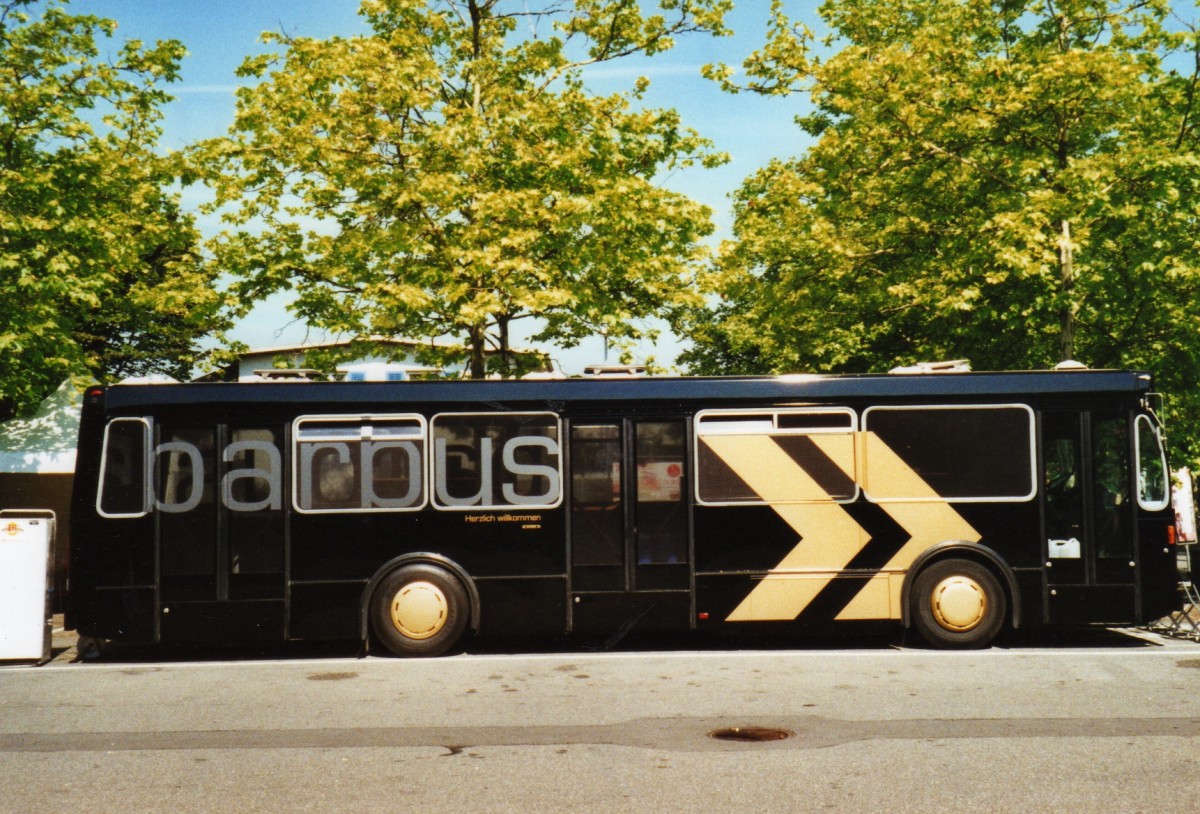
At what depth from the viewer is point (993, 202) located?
18.4m

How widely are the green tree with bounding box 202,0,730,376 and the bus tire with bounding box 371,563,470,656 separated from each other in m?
5.82

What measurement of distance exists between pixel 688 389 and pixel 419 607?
3.42m

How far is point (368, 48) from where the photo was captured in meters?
17.2

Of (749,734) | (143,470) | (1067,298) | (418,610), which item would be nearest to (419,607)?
(418,610)

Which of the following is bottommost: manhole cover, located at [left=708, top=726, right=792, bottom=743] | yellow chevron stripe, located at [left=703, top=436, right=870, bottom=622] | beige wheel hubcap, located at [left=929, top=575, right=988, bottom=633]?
manhole cover, located at [left=708, top=726, right=792, bottom=743]

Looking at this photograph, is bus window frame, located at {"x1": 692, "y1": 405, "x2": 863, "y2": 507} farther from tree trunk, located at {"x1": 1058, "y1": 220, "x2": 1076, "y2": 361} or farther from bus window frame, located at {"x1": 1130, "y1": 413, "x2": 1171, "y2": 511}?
tree trunk, located at {"x1": 1058, "y1": 220, "x2": 1076, "y2": 361}

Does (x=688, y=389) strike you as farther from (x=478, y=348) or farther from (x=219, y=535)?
(x=478, y=348)

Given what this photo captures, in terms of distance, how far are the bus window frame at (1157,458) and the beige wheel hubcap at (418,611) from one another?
691 cm

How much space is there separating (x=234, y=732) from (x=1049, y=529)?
7779 mm

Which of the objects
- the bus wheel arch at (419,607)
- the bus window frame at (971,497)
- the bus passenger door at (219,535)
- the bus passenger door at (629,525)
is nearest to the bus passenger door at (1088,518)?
the bus window frame at (971,497)

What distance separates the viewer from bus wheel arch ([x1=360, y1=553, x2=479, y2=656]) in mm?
10898

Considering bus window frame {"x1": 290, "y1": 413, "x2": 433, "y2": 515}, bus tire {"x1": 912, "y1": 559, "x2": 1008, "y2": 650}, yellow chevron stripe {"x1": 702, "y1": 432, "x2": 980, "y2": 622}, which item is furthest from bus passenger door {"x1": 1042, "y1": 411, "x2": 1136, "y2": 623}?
bus window frame {"x1": 290, "y1": 413, "x2": 433, "y2": 515}

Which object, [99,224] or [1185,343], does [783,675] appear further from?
[99,224]

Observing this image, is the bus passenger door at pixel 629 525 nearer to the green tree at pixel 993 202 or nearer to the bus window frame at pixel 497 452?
the bus window frame at pixel 497 452
